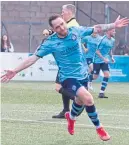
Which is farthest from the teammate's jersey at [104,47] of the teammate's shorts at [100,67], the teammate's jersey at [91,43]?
the teammate's jersey at [91,43]

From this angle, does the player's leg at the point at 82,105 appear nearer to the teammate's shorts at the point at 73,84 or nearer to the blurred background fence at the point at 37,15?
the teammate's shorts at the point at 73,84

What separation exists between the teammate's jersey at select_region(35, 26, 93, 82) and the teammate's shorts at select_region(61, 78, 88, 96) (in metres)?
0.05

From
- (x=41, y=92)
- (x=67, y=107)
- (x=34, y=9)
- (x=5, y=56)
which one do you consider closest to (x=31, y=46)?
(x=34, y=9)

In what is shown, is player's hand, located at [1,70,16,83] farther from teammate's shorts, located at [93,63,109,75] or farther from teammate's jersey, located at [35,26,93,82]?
teammate's shorts, located at [93,63,109,75]

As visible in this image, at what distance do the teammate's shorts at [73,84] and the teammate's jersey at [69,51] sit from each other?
0.17 feet

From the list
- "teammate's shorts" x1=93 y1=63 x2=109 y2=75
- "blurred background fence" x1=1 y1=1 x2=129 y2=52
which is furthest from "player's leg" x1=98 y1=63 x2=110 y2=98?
"blurred background fence" x1=1 y1=1 x2=129 y2=52

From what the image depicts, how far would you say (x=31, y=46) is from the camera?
3102cm

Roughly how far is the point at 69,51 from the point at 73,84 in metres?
0.48

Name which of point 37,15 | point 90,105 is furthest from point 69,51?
point 37,15

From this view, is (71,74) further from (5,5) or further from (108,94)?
(5,5)

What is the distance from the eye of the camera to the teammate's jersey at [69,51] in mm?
9727

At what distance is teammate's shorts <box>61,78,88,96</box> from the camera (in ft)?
32.0

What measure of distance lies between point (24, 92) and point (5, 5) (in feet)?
48.9

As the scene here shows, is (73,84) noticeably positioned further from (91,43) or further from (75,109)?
(91,43)
